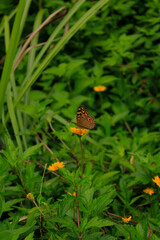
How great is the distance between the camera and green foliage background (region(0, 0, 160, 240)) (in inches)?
37.7

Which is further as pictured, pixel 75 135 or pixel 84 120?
pixel 75 135

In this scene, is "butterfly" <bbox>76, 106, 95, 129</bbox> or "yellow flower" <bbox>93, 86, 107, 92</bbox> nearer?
"butterfly" <bbox>76, 106, 95, 129</bbox>

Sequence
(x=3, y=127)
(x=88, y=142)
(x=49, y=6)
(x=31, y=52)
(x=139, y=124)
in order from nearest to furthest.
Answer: (x=3, y=127), (x=88, y=142), (x=31, y=52), (x=139, y=124), (x=49, y=6)

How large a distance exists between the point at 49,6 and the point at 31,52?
0.59 meters

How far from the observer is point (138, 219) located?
3.69 feet

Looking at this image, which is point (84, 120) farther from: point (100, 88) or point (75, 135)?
point (100, 88)

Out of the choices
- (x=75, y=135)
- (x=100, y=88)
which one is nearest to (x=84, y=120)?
(x=75, y=135)

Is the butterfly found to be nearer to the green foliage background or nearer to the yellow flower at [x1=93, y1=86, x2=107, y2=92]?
the green foliage background

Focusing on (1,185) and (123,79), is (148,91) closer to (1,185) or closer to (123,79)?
(123,79)

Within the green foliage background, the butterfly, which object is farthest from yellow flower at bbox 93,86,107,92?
the butterfly

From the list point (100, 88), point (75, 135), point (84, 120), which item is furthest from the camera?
point (100, 88)

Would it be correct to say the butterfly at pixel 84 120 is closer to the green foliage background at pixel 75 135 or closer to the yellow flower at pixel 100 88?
the green foliage background at pixel 75 135

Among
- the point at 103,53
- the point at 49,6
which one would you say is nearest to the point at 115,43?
the point at 103,53

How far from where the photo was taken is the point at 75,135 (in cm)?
119
